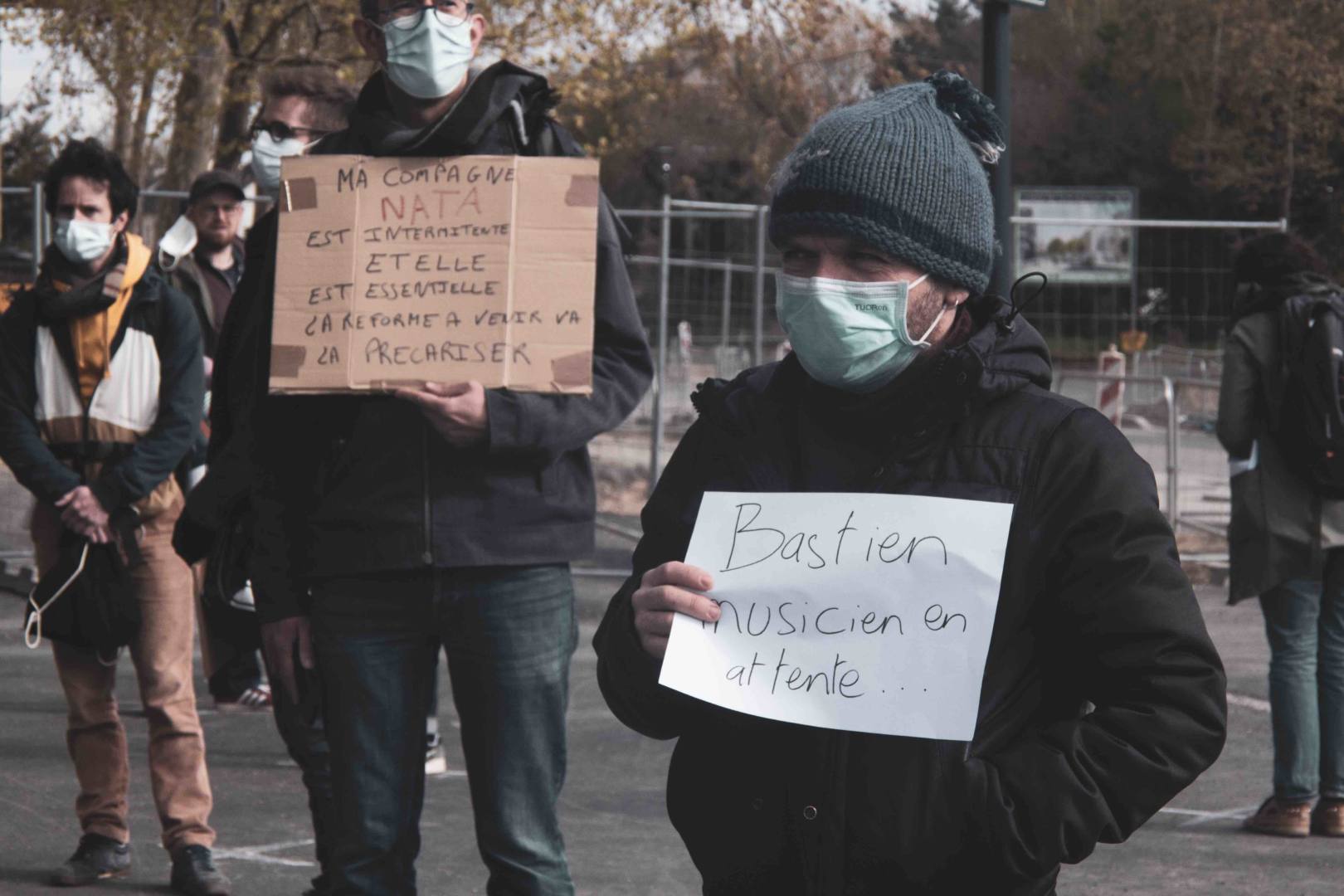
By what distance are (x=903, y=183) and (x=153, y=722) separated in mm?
3714

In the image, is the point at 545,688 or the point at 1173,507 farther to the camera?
the point at 1173,507

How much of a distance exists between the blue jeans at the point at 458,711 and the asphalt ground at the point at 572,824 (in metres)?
→ 1.81

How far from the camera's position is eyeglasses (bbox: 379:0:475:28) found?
3678mm

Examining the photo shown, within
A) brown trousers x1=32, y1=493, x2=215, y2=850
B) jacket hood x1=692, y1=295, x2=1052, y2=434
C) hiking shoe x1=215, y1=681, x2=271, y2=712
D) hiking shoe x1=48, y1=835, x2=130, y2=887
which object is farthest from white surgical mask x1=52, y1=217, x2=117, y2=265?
jacket hood x1=692, y1=295, x2=1052, y2=434

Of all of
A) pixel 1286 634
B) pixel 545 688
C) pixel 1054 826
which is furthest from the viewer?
pixel 1286 634

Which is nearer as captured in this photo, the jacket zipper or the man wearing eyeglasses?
the jacket zipper

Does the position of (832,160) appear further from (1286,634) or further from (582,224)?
(1286,634)

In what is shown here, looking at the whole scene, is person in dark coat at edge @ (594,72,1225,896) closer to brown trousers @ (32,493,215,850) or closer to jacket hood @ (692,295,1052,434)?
jacket hood @ (692,295,1052,434)

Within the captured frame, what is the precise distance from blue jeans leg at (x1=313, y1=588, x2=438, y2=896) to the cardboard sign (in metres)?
0.43

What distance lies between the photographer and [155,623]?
17.1ft

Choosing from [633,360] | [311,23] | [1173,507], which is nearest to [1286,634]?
[633,360]

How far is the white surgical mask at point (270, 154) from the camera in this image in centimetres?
571

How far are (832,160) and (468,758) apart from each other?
1.74m

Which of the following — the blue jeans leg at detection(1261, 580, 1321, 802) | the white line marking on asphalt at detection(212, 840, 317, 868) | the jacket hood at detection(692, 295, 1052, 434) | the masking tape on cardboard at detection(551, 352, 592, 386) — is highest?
the jacket hood at detection(692, 295, 1052, 434)
